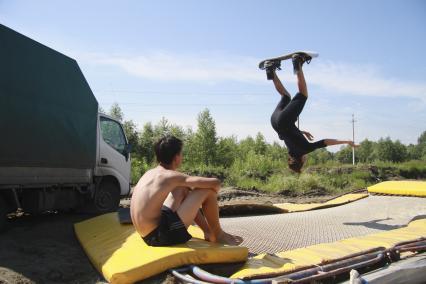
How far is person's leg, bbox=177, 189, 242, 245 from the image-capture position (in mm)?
4055

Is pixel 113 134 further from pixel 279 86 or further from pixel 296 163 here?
pixel 296 163

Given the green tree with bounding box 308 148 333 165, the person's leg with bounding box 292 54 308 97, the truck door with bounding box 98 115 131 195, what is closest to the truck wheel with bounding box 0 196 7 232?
the truck door with bounding box 98 115 131 195

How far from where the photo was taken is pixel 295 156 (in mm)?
7223

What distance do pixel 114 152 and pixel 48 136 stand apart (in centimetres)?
211

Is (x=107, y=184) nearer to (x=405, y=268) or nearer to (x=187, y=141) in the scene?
(x=405, y=268)

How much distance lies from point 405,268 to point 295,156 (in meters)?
3.24

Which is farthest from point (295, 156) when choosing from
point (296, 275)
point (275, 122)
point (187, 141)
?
point (187, 141)

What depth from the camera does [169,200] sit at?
423 centimetres

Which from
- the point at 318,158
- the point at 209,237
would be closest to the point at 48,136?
the point at 209,237

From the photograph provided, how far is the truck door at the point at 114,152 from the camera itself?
8.60 m

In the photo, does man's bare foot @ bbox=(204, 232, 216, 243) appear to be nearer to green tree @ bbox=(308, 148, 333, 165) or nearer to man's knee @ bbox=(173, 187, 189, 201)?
man's knee @ bbox=(173, 187, 189, 201)

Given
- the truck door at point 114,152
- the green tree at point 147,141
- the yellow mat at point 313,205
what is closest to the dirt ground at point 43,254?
the truck door at point 114,152

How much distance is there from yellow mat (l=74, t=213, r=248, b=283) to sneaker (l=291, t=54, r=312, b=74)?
3.31 m

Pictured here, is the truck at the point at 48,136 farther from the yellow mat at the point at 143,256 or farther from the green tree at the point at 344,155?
the green tree at the point at 344,155
